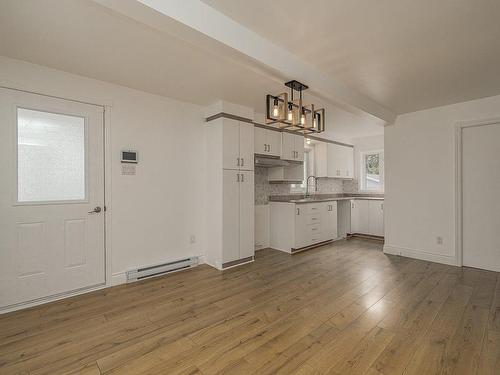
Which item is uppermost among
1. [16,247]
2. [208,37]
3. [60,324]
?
[208,37]

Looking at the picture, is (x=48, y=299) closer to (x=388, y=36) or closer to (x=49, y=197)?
(x=49, y=197)

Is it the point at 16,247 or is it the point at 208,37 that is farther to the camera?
the point at 16,247

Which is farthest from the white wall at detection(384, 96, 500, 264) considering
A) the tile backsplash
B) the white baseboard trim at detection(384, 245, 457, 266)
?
the tile backsplash

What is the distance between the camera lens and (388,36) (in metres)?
2.13

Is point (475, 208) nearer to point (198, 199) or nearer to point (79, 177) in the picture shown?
point (198, 199)

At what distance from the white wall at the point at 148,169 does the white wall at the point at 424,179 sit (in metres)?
3.32

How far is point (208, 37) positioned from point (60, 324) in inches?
108

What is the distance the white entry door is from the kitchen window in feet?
19.5

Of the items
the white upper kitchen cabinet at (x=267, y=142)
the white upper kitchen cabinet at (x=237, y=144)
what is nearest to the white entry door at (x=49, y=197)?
the white upper kitchen cabinet at (x=237, y=144)

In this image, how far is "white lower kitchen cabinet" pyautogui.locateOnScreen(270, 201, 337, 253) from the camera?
14.8 feet

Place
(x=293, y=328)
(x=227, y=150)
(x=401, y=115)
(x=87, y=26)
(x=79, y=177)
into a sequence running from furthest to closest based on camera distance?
(x=401, y=115) → (x=227, y=150) → (x=79, y=177) → (x=293, y=328) → (x=87, y=26)

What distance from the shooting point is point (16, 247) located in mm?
2523

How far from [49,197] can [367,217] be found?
5.82 metres

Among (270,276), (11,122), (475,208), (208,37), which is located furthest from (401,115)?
(11,122)
